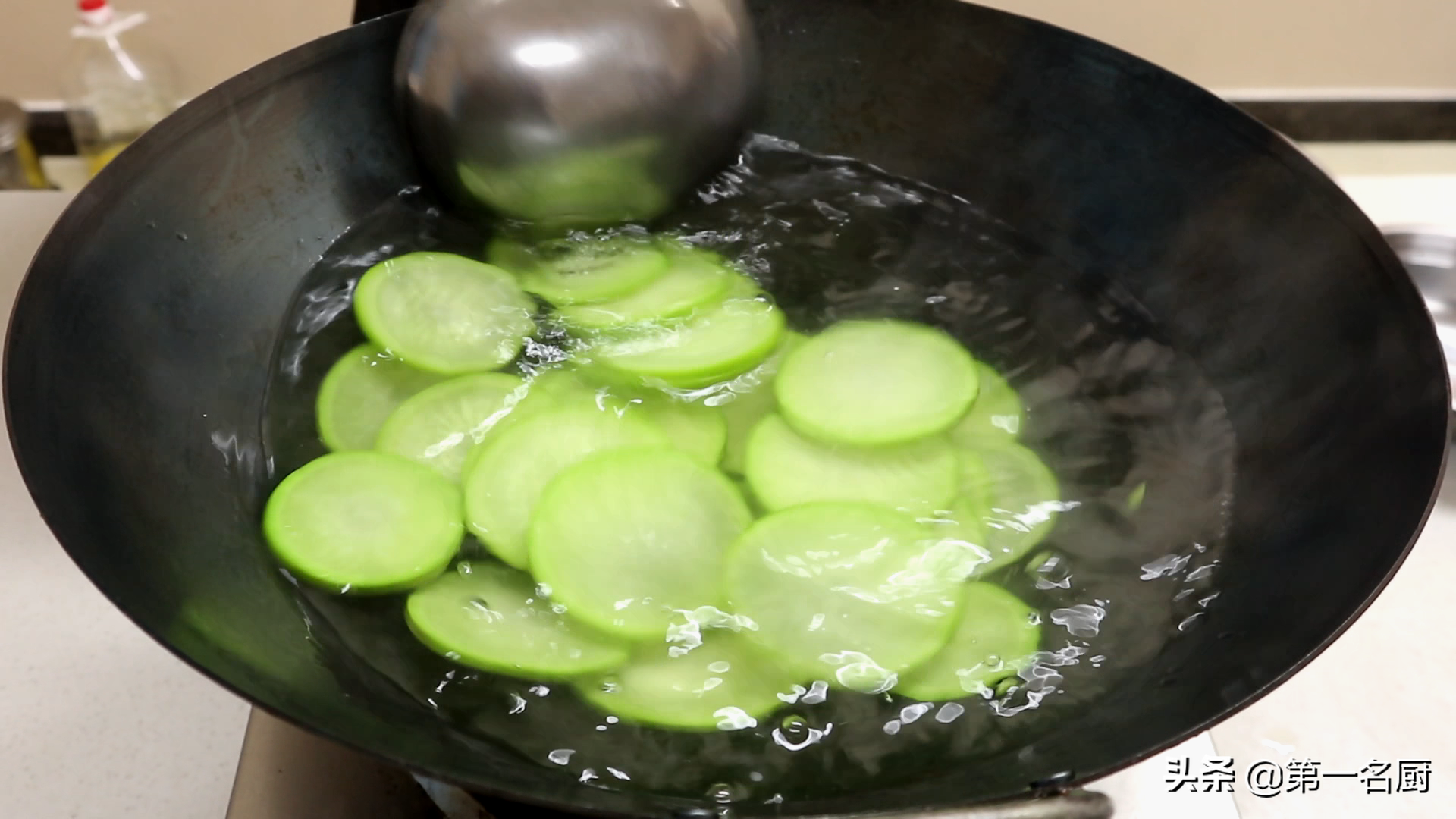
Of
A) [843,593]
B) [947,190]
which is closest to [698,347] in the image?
[843,593]

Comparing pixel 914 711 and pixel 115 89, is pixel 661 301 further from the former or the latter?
pixel 115 89

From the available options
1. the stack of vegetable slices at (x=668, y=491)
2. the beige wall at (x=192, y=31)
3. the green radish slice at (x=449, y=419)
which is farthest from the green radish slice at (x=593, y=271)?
the beige wall at (x=192, y=31)

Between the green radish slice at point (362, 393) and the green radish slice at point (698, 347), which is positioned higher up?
the green radish slice at point (698, 347)

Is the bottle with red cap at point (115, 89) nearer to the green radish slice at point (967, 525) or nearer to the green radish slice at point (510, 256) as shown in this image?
the green radish slice at point (510, 256)

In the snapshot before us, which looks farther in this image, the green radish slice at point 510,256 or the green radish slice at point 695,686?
the green radish slice at point 510,256

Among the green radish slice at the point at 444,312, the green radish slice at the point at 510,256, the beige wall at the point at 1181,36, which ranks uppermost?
the beige wall at the point at 1181,36

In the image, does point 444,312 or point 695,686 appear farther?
point 444,312
